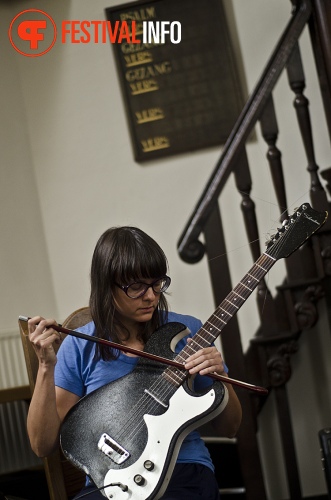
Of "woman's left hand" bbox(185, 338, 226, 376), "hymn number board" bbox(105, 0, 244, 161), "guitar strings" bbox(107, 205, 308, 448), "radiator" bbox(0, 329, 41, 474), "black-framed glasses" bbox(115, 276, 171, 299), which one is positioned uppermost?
"hymn number board" bbox(105, 0, 244, 161)

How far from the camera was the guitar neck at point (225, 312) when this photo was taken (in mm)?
1841

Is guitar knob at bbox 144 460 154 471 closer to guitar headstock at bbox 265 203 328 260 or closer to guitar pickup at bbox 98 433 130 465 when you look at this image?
guitar pickup at bbox 98 433 130 465

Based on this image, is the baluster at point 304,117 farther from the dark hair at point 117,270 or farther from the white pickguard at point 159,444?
the white pickguard at point 159,444

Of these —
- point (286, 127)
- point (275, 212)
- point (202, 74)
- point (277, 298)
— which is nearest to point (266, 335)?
point (277, 298)

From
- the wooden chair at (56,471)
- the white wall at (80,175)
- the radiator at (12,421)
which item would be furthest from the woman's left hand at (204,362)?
the radiator at (12,421)

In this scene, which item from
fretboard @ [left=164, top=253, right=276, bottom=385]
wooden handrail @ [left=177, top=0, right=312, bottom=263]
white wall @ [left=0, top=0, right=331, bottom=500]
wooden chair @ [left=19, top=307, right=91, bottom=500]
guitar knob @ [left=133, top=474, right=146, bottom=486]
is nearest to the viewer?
guitar knob @ [left=133, top=474, right=146, bottom=486]

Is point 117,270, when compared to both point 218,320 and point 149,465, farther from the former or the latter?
point 149,465

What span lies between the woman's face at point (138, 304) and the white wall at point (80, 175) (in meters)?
2.12

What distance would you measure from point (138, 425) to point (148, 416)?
1.2 inches

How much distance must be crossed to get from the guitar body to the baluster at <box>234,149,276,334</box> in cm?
132

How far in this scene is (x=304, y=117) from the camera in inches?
128

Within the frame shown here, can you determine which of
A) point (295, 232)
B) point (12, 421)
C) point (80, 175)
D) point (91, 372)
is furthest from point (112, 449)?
point (80, 175)

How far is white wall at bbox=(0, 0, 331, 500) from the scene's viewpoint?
409 cm

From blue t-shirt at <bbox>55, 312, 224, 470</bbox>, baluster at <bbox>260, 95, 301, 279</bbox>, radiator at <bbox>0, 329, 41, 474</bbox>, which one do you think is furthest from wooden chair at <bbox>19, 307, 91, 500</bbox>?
radiator at <bbox>0, 329, 41, 474</bbox>
